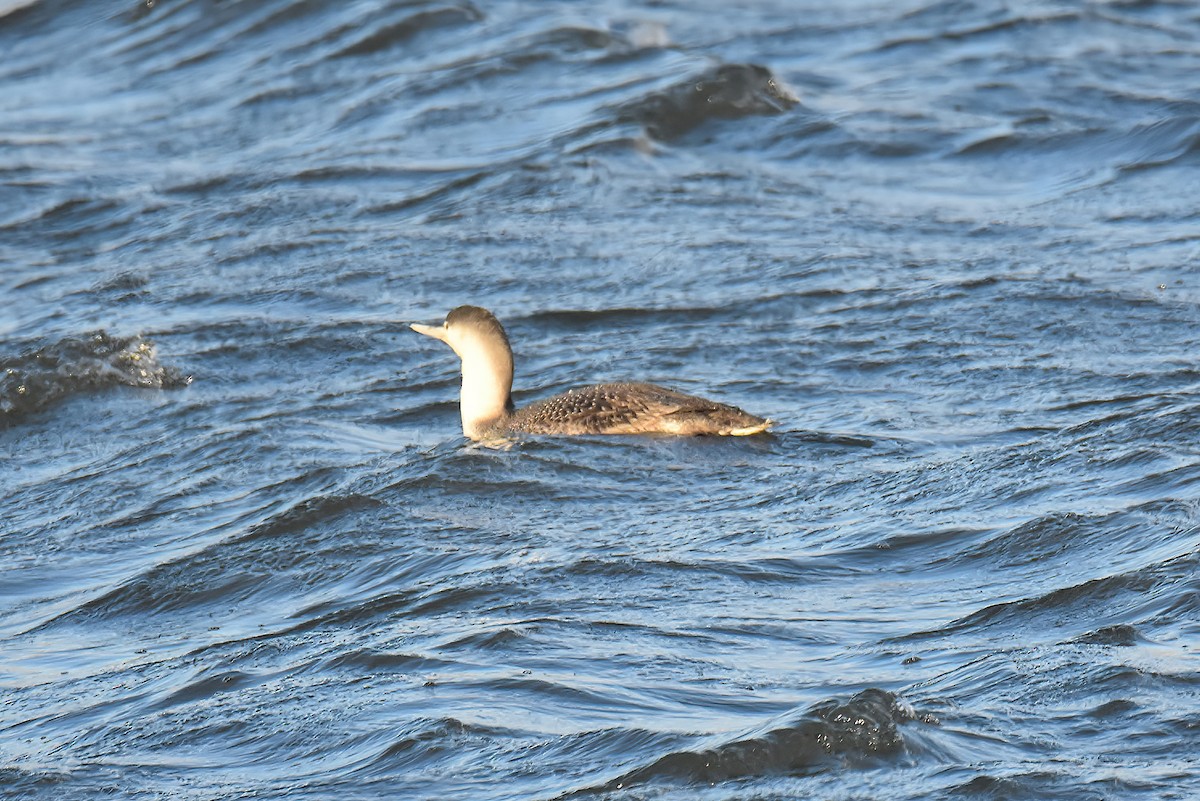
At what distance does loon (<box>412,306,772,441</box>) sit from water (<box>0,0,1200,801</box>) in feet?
0.46

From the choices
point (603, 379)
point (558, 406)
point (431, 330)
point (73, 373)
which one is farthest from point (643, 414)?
point (73, 373)

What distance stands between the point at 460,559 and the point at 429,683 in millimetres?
1469

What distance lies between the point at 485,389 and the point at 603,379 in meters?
1.08

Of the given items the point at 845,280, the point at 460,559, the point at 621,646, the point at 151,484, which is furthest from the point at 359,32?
the point at 621,646

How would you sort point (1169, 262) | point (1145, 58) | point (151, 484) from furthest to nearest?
1. point (1145, 58)
2. point (1169, 262)
3. point (151, 484)

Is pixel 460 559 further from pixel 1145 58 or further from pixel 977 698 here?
pixel 1145 58

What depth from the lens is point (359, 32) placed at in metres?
19.1

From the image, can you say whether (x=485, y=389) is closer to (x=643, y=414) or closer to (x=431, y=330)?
(x=431, y=330)

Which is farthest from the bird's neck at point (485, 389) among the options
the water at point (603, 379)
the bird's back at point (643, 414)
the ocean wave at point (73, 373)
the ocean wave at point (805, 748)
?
the ocean wave at point (805, 748)

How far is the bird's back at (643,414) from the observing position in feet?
30.2

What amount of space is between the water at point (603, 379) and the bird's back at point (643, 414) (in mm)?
119

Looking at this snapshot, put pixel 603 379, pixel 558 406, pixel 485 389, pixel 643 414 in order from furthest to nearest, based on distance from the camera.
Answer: pixel 603 379, pixel 485 389, pixel 558 406, pixel 643 414

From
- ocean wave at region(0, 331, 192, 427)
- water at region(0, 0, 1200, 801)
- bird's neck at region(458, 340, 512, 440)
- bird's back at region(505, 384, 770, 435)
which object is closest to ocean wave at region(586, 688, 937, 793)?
water at region(0, 0, 1200, 801)

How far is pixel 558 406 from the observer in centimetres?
960
